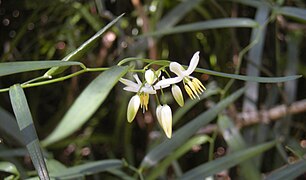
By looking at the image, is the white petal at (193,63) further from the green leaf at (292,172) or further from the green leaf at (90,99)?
the green leaf at (292,172)

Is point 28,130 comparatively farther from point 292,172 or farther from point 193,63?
point 292,172

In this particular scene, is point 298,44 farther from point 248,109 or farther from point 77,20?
point 77,20

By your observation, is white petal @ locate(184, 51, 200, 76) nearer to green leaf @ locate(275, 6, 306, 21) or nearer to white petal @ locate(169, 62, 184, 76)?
white petal @ locate(169, 62, 184, 76)

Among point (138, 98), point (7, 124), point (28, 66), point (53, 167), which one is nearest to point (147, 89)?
point (138, 98)

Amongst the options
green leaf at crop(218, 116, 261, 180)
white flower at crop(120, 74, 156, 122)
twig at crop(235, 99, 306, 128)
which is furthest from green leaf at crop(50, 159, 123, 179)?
twig at crop(235, 99, 306, 128)

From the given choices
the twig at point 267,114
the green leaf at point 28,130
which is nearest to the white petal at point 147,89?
the green leaf at point 28,130
